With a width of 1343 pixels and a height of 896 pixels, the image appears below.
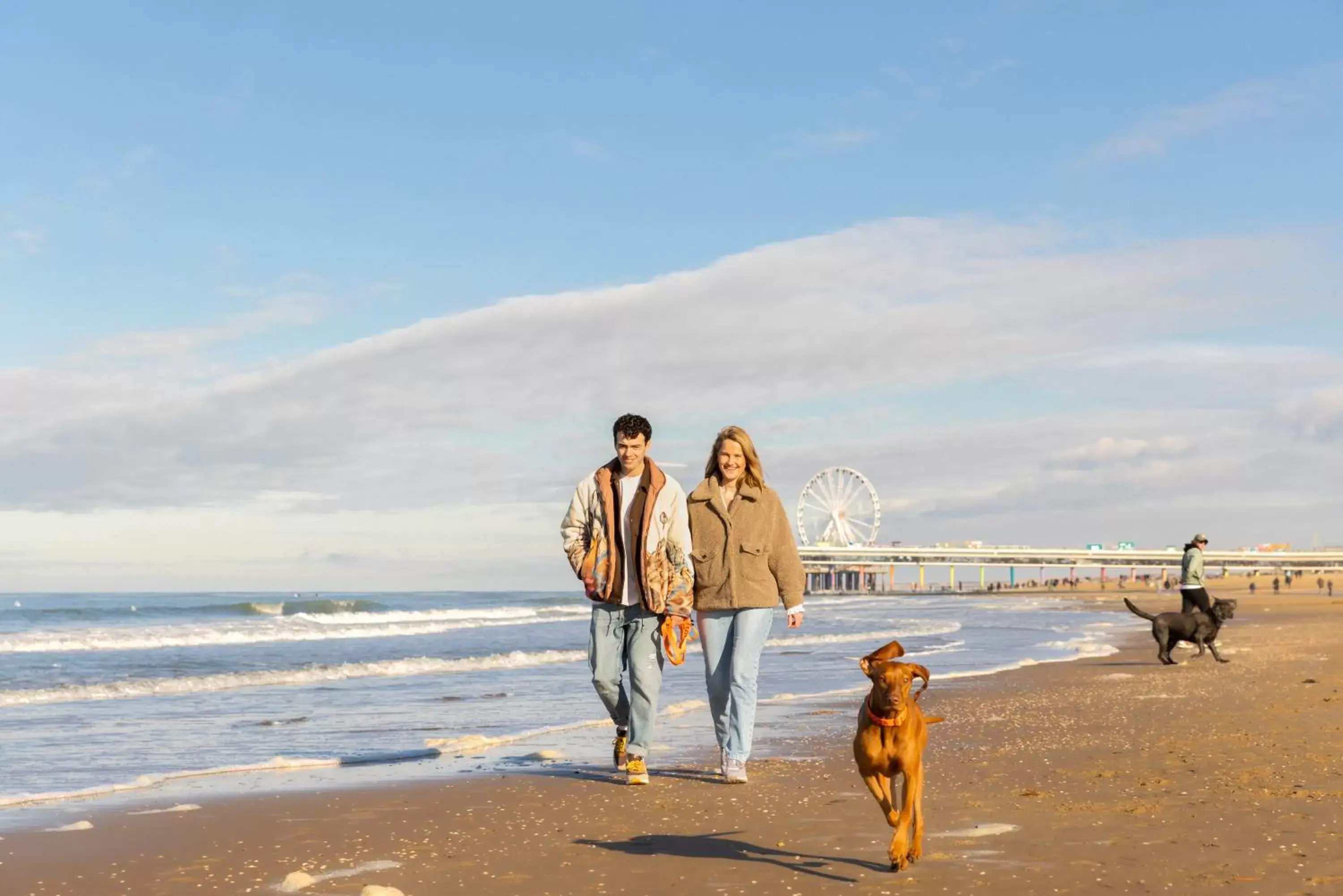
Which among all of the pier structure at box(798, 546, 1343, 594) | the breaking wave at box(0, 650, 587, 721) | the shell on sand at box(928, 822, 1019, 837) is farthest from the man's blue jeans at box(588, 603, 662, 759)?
the pier structure at box(798, 546, 1343, 594)

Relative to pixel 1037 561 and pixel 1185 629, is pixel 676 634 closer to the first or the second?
pixel 1185 629

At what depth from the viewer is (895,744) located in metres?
4.53

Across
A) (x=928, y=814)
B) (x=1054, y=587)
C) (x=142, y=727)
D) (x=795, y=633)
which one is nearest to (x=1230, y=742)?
(x=928, y=814)

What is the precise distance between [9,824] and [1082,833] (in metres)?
5.05

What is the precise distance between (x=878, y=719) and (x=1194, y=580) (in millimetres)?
12709

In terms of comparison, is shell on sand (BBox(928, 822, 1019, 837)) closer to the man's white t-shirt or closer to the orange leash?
the orange leash

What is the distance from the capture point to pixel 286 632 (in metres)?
31.3

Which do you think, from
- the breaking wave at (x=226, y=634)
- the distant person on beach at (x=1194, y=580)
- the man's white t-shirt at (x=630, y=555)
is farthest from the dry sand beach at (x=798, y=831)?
the breaking wave at (x=226, y=634)

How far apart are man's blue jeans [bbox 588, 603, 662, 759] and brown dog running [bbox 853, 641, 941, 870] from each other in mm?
2465

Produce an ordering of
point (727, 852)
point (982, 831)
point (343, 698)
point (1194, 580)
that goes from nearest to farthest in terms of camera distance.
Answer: point (727, 852)
point (982, 831)
point (343, 698)
point (1194, 580)

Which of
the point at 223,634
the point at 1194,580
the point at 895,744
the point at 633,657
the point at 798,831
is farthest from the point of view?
the point at 223,634

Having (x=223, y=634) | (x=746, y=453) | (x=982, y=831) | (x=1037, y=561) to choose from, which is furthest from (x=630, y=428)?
(x=1037, y=561)

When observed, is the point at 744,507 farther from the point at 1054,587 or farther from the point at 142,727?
the point at 1054,587

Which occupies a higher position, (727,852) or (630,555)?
(630,555)
